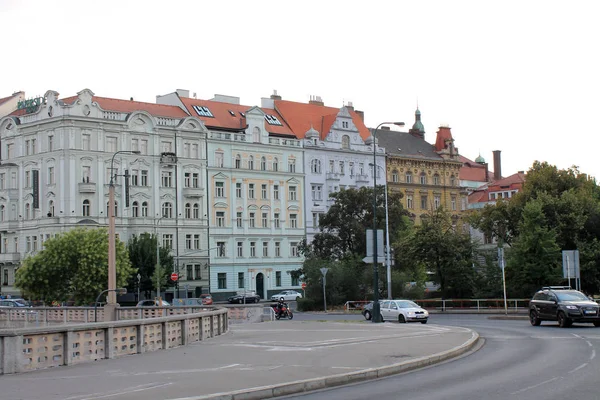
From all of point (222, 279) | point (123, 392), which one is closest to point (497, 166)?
point (222, 279)

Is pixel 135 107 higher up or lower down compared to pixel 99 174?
higher up

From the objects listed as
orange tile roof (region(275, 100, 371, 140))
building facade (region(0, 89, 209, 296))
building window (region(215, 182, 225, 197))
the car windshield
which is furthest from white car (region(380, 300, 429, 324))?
orange tile roof (region(275, 100, 371, 140))

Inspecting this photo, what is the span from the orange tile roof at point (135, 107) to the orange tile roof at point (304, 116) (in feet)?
47.4

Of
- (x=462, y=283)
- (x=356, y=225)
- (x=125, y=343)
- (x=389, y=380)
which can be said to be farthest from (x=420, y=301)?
(x=389, y=380)

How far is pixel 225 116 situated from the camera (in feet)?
308

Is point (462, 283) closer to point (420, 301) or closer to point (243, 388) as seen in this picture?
point (420, 301)

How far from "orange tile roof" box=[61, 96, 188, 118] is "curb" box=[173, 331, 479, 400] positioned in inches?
2650

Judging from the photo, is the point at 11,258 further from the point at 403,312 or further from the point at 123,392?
the point at 123,392

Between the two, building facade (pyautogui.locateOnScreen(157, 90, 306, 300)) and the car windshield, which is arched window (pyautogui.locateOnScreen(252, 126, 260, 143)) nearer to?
building facade (pyautogui.locateOnScreen(157, 90, 306, 300))

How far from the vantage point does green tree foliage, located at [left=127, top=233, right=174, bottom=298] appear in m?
78.5

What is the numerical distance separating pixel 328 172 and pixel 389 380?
81921 millimetres

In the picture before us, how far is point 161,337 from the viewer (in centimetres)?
2578

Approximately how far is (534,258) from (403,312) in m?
15.7

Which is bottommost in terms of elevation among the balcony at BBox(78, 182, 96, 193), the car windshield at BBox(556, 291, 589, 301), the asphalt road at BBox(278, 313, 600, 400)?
the asphalt road at BBox(278, 313, 600, 400)
